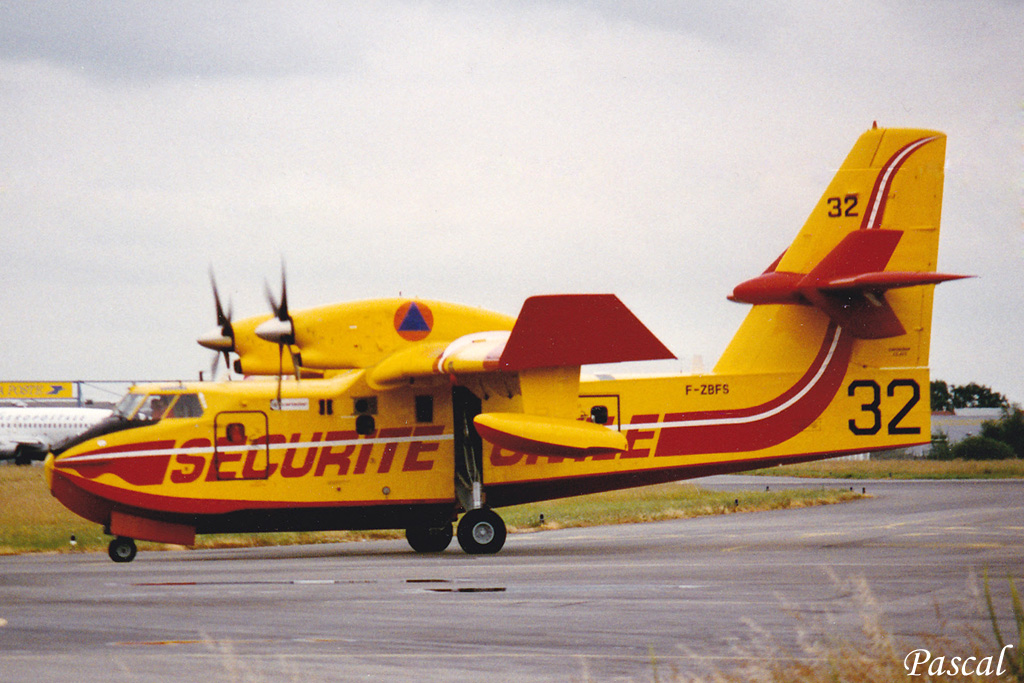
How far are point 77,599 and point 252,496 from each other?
254 inches

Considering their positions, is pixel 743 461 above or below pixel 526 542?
above

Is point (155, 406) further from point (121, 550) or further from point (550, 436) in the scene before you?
point (550, 436)

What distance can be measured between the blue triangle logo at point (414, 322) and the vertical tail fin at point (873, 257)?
5955mm

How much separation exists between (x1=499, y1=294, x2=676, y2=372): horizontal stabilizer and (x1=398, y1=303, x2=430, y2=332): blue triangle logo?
2982mm

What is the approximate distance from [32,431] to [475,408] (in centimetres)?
5181

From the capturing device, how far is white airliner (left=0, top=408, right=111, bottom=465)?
6425 centimetres

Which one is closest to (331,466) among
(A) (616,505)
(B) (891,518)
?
(B) (891,518)

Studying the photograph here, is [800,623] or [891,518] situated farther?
[891,518]

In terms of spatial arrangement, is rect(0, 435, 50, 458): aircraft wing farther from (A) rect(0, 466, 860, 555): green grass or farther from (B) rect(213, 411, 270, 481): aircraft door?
(B) rect(213, 411, 270, 481): aircraft door

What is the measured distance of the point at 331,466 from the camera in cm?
2077

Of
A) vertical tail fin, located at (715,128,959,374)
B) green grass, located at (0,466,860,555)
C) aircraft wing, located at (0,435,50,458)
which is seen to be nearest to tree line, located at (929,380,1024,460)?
green grass, located at (0,466,860,555)

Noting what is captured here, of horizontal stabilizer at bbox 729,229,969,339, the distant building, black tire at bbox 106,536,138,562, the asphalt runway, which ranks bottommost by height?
the distant building

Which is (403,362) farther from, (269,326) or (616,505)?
(616,505)

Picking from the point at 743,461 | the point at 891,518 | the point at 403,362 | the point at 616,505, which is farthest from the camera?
the point at 616,505
